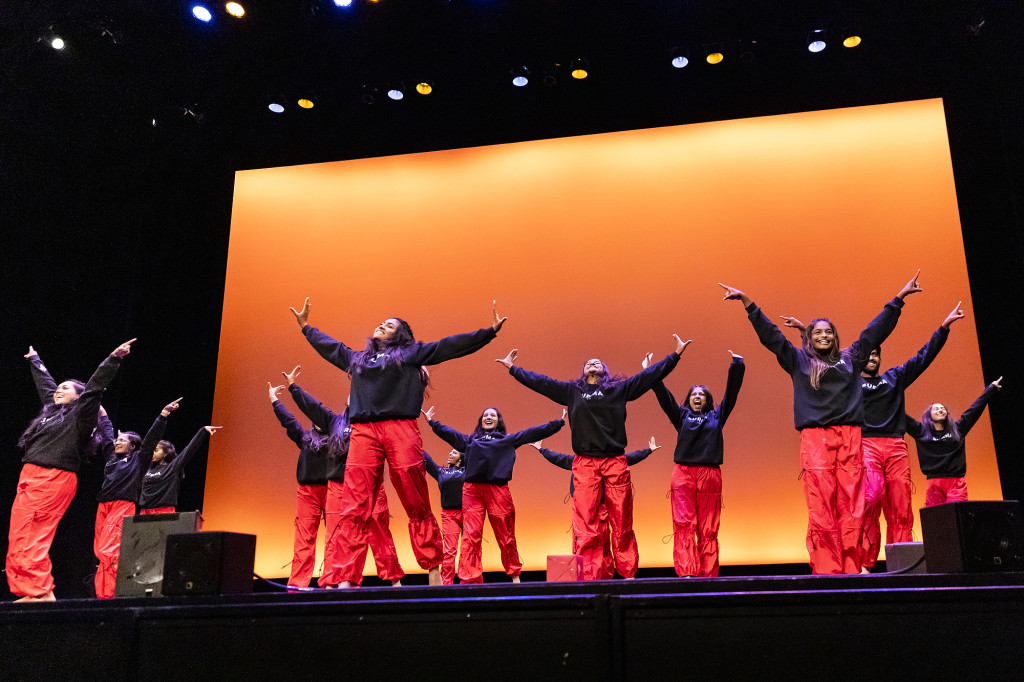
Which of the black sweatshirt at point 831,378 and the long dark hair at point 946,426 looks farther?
the long dark hair at point 946,426

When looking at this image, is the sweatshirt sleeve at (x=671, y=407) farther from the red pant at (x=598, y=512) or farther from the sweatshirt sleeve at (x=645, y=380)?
the red pant at (x=598, y=512)

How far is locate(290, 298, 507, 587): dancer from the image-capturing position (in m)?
4.27

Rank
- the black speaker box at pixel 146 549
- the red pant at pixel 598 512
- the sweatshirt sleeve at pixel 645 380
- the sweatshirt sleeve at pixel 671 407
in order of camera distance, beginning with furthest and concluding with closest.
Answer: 1. the sweatshirt sleeve at pixel 671 407
2. the sweatshirt sleeve at pixel 645 380
3. the red pant at pixel 598 512
4. the black speaker box at pixel 146 549

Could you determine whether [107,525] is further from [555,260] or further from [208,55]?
[555,260]

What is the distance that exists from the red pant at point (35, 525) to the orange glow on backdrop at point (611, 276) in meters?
2.88

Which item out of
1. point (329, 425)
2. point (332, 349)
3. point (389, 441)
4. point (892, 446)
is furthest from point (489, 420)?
point (892, 446)

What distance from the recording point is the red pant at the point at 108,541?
20.0 ft

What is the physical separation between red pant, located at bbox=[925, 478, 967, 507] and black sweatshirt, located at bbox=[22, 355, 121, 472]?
606 centimetres

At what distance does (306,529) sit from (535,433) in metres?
2.09

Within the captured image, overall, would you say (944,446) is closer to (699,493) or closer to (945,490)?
(945,490)

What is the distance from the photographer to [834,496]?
4379 mm

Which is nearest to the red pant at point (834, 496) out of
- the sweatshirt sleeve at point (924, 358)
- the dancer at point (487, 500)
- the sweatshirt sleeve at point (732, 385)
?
the sweatshirt sleeve at point (732, 385)

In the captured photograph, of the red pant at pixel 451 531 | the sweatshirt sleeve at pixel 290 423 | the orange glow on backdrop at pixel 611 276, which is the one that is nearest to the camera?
the sweatshirt sleeve at pixel 290 423

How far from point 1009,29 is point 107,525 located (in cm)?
811
